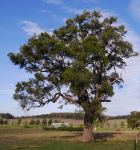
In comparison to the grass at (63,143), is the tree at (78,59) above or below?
above

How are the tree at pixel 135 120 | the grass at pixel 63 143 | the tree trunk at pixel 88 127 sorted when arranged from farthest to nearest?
the tree at pixel 135 120 → the tree trunk at pixel 88 127 → the grass at pixel 63 143

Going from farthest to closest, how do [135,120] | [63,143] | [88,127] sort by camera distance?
[135,120] → [88,127] → [63,143]

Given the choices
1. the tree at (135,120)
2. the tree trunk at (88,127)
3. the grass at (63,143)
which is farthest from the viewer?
the tree at (135,120)

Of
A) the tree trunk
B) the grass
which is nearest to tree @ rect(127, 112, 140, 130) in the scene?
the grass

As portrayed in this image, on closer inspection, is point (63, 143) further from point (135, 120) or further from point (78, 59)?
point (135, 120)

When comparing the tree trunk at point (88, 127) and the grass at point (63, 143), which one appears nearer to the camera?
the grass at point (63, 143)

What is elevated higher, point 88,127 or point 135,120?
point 135,120

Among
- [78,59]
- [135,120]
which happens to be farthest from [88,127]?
[135,120]

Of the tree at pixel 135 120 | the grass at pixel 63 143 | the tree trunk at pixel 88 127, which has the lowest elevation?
the grass at pixel 63 143

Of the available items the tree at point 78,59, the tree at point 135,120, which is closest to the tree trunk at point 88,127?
the tree at point 78,59

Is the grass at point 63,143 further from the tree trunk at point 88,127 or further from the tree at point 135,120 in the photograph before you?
the tree at point 135,120

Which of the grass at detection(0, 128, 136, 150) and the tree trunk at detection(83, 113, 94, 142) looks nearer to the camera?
the grass at detection(0, 128, 136, 150)

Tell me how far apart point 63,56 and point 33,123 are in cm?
8044

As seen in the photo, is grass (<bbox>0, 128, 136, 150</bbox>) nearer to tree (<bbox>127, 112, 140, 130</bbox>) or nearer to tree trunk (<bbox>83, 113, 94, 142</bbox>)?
tree trunk (<bbox>83, 113, 94, 142</bbox>)
